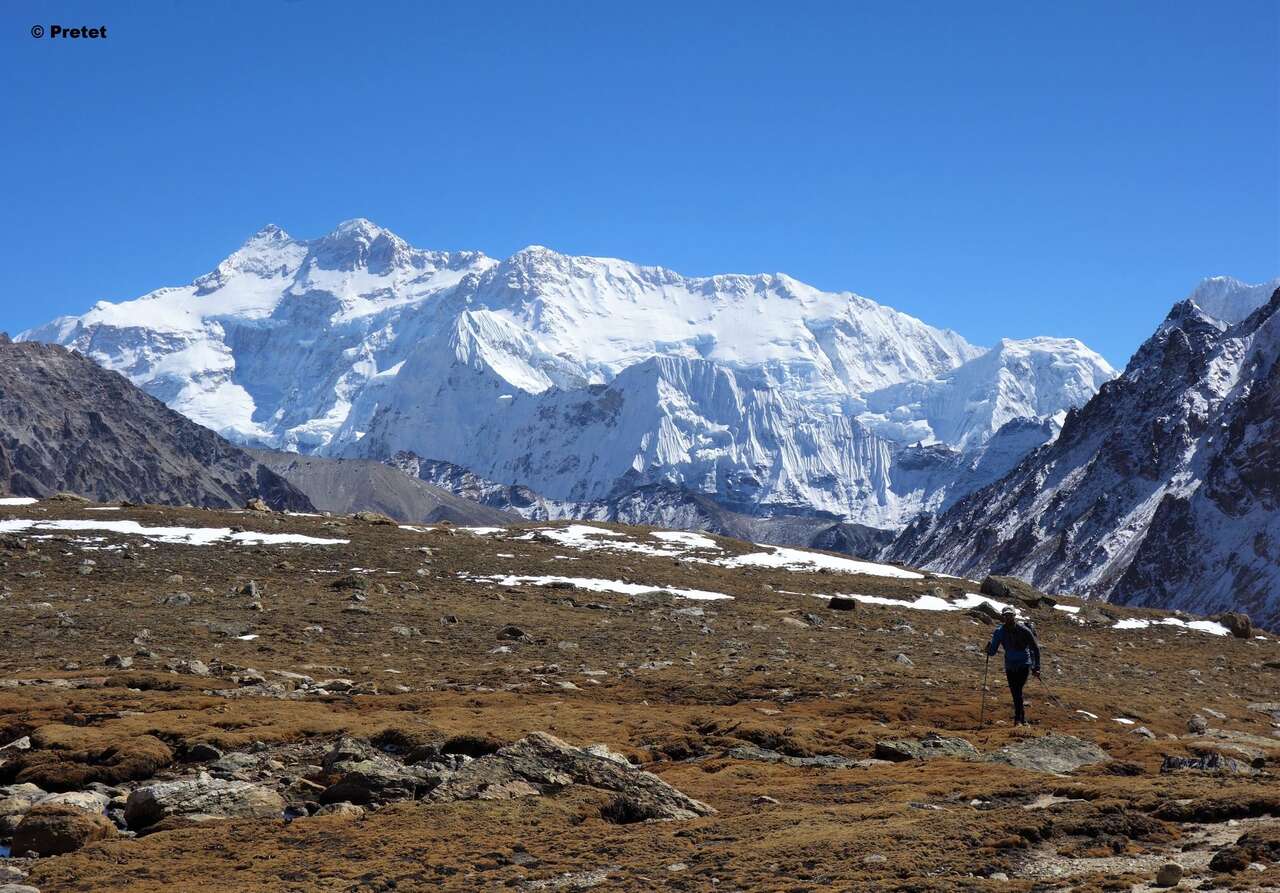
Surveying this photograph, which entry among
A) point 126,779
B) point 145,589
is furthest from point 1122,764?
point 145,589

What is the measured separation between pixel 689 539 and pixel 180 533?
3599cm

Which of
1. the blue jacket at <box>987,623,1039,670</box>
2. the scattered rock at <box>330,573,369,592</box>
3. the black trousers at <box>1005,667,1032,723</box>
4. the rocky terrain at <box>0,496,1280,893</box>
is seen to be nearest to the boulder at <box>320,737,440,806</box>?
the rocky terrain at <box>0,496,1280,893</box>

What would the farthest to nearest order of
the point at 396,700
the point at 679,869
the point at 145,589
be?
the point at 145,589 < the point at 396,700 < the point at 679,869

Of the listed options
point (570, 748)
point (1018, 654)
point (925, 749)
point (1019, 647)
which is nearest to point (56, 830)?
point (570, 748)

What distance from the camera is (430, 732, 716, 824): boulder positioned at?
53.5ft

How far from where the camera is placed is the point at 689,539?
8312 cm

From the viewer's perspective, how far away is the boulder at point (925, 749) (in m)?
20.9

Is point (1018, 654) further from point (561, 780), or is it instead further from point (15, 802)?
point (15, 802)

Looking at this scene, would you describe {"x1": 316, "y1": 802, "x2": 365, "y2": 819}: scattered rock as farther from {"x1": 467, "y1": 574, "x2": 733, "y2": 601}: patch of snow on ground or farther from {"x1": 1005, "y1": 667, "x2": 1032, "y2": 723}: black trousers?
{"x1": 467, "y1": 574, "x2": 733, "y2": 601}: patch of snow on ground

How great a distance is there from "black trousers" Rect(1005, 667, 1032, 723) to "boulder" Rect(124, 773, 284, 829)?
1553 cm

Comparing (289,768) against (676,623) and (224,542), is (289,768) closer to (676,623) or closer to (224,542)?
(676,623)

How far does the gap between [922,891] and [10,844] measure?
1078 centimetres

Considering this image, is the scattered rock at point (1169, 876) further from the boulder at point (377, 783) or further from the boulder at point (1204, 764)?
the boulder at point (377, 783)

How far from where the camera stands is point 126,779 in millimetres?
18031
